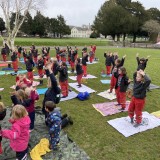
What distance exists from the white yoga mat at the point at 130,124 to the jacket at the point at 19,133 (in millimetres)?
3430

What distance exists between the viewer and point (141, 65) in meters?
10.7

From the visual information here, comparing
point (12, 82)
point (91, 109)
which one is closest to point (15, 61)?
point (12, 82)

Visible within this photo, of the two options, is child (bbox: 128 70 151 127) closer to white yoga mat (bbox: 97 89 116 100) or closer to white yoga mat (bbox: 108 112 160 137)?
white yoga mat (bbox: 108 112 160 137)

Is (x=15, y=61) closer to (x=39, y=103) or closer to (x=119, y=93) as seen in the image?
(x=39, y=103)

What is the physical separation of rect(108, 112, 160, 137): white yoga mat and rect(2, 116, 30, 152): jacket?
Result: 3430 mm

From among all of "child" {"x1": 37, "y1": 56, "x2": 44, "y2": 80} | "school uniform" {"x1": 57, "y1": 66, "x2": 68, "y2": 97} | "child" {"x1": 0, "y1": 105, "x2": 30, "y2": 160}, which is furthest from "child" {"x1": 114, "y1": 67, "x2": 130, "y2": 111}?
"child" {"x1": 37, "y1": 56, "x2": 44, "y2": 80}

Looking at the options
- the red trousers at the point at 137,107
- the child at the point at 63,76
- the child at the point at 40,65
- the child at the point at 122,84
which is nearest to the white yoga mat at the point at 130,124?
the red trousers at the point at 137,107

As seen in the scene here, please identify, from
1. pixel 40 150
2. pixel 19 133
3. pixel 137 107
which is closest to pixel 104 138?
pixel 137 107

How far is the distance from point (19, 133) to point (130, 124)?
430 cm

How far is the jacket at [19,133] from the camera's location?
443 cm

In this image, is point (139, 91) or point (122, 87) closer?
point (139, 91)

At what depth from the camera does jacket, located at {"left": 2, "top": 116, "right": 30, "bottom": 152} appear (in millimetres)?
4430

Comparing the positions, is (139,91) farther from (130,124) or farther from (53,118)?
(53,118)

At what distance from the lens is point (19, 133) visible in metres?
4.47
